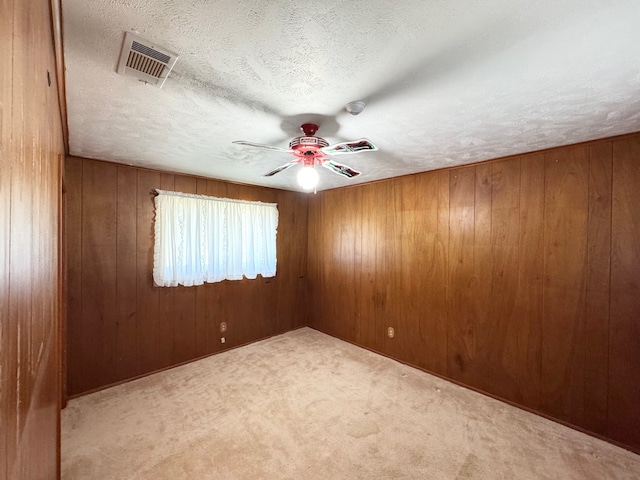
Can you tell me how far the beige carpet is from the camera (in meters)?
1.85

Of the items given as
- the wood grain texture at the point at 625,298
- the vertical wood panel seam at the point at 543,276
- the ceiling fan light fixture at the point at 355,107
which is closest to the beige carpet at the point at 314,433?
the wood grain texture at the point at 625,298

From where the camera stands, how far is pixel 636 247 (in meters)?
2.05

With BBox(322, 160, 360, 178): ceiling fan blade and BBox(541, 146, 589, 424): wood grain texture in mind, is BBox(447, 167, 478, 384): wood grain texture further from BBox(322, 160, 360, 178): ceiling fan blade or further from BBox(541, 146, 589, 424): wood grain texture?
BBox(322, 160, 360, 178): ceiling fan blade

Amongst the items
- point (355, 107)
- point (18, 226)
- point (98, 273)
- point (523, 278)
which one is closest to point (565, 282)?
point (523, 278)

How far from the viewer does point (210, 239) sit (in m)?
3.48

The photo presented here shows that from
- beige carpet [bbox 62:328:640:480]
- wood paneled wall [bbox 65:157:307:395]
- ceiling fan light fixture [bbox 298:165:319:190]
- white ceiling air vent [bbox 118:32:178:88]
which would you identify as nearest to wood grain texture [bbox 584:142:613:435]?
beige carpet [bbox 62:328:640:480]

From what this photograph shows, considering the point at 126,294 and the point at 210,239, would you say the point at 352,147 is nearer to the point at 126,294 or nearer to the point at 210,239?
the point at 210,239

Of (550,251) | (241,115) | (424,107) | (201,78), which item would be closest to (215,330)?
(241,115)

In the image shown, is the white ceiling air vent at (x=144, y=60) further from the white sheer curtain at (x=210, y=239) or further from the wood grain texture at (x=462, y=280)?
the wood grain texture at (x=462, y=280)

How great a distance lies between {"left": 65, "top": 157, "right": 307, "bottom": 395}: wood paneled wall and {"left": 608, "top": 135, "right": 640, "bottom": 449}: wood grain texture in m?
3.75

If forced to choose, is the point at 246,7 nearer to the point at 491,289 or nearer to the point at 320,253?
the point at 491,289

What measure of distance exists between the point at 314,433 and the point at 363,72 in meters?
2.47

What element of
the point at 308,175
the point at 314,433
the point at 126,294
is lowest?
the point at 314,433

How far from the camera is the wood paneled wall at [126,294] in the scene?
2.68 metres
